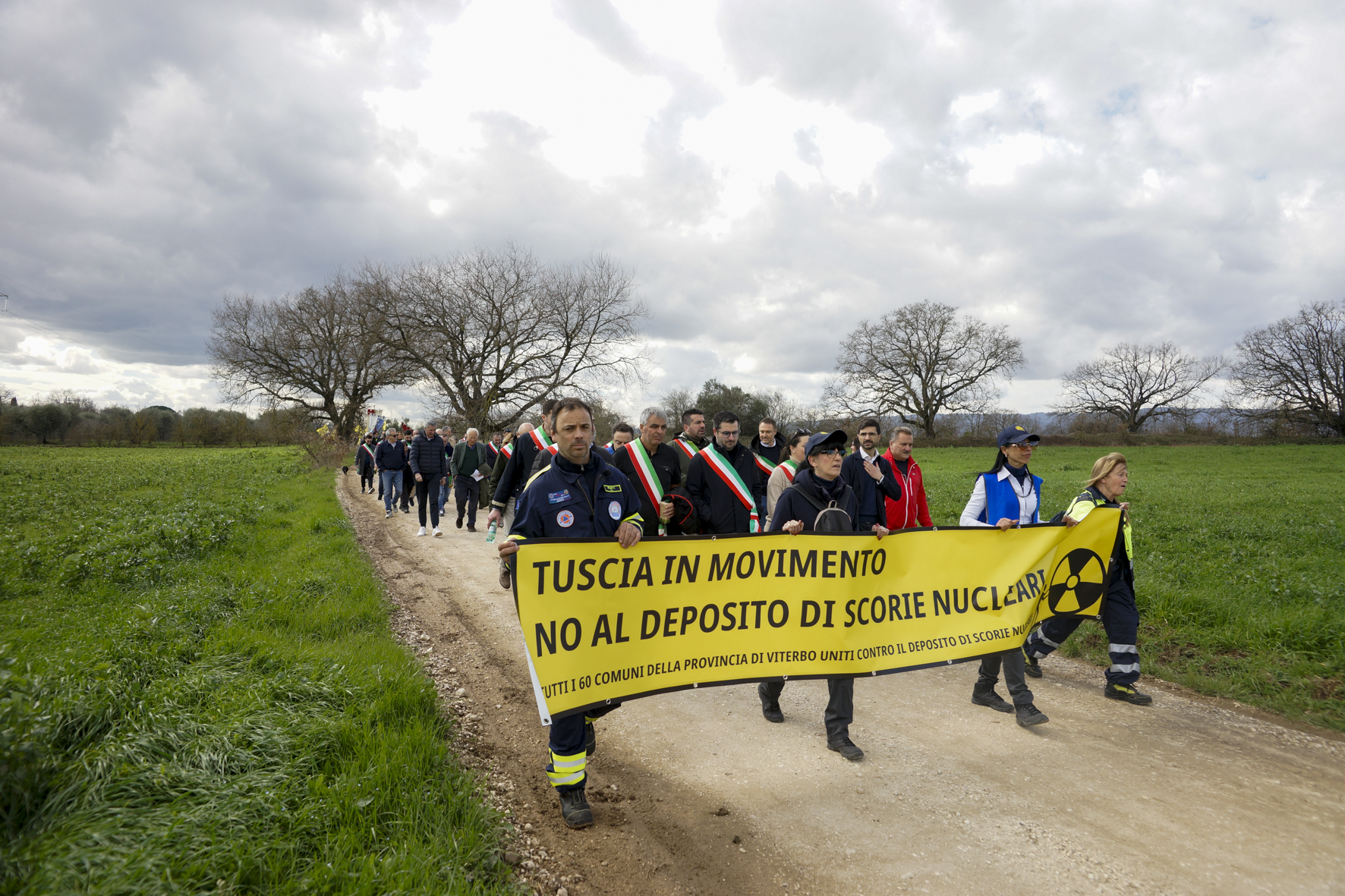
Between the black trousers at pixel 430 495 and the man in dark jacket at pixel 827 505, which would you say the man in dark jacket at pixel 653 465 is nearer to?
the man in dark jacket at pixel 827 505

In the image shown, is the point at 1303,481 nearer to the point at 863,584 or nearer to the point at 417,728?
the point at 863,584

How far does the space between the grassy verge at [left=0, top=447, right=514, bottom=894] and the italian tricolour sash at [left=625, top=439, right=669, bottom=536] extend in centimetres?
277

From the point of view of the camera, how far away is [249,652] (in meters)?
5.09

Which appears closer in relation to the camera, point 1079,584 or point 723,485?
point 1079,584

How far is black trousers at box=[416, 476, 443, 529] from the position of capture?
1313 cm

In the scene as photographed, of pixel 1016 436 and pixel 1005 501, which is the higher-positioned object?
pixel 1016 436

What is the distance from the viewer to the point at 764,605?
414 cm

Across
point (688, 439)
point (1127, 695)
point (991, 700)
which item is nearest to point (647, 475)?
point (688, 439)

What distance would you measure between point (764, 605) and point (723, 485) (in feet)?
7.63

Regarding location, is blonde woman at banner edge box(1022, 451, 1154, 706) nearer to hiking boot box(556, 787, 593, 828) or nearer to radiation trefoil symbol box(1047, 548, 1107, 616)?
radiation trefoil symbol box(1047, 548, 1107, 616)

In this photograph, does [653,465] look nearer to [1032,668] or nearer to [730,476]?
[730,476]

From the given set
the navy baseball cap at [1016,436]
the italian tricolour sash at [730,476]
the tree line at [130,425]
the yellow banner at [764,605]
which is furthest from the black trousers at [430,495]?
the tree line at [130,425]

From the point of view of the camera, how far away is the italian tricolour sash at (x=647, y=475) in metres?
6.56

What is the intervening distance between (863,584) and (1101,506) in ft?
8.46
